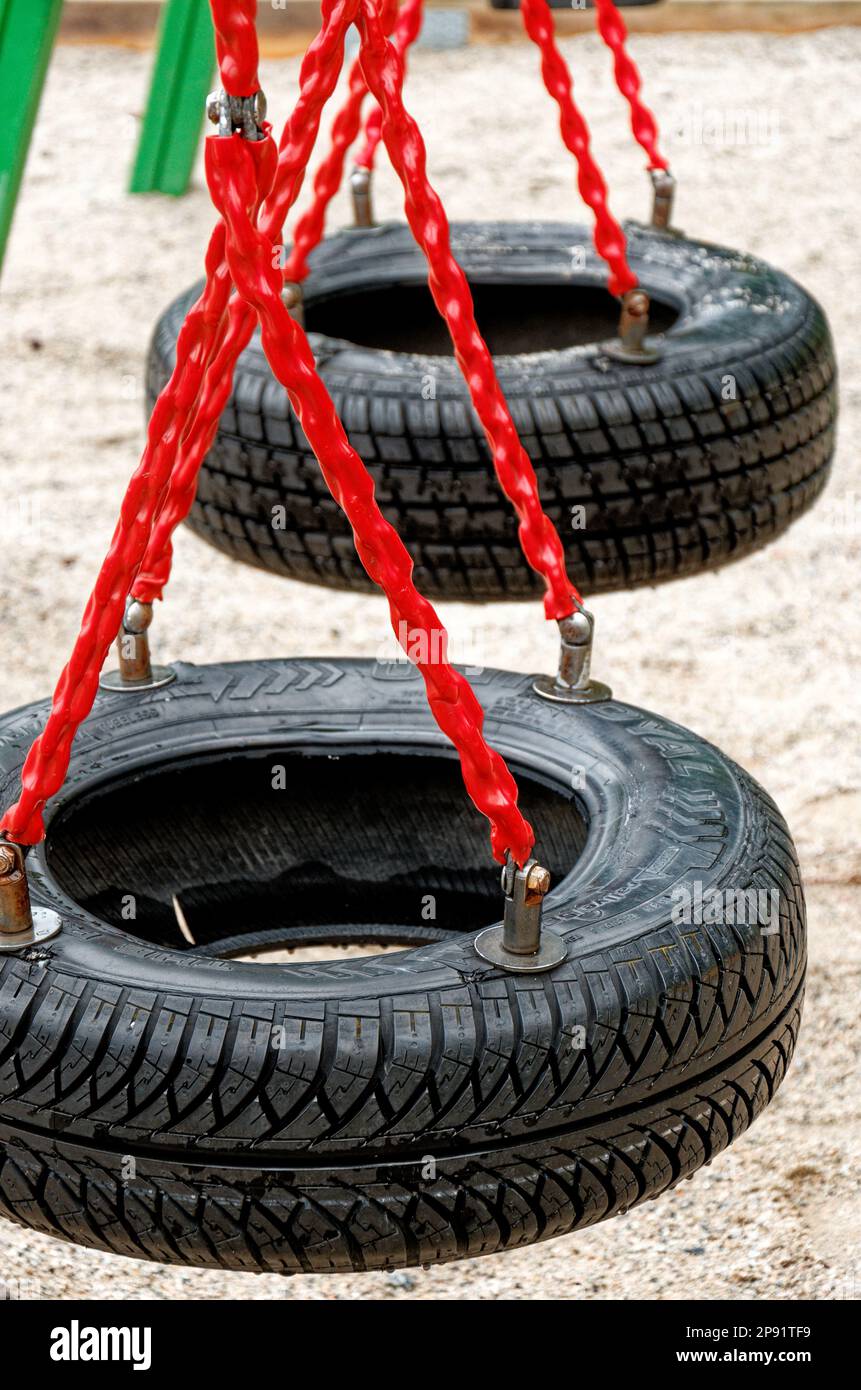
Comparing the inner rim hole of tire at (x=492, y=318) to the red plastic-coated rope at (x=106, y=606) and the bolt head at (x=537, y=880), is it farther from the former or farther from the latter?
the bolt head at (x=537, y=880)

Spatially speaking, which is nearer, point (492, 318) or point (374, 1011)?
point (374, 1011)

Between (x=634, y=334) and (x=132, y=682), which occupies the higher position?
(x=634, y=334)

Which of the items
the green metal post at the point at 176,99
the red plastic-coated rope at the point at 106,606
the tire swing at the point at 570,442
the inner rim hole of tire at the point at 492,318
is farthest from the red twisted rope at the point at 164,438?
the green metal post at the point at 176,99

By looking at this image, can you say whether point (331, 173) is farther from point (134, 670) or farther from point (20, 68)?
point (20, 68)

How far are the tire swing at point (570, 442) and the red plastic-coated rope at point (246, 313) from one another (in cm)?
50

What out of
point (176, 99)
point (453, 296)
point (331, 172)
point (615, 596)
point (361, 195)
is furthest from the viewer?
point (176, 99)

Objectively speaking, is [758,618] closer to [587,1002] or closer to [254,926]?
[254,926]

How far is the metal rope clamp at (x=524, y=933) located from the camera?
4.38ft

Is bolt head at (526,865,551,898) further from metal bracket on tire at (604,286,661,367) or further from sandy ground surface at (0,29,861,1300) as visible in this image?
metal bracket on tire at (604,286,661,367)

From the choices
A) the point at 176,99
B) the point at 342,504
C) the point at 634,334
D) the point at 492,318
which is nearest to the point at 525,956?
the point at 342,504

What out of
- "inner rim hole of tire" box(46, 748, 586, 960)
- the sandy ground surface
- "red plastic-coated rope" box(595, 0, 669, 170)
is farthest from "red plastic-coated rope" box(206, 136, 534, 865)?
"red plastic-coated rope" box(595, 0, 669, 170)

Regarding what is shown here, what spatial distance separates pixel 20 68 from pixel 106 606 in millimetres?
2548

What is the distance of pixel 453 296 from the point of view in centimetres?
156

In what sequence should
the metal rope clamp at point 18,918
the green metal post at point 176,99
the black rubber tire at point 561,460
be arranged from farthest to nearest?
the green metal post at point 176,99, the black rubber tire at point 561,460, the metal rope clamp at point 18,918
